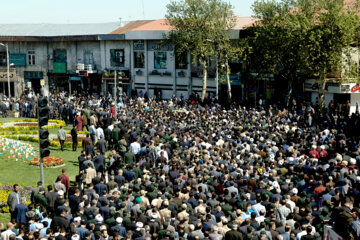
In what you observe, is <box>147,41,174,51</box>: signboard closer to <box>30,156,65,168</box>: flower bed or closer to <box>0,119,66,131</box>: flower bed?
<box>0,119,66,131</box>: flower bed

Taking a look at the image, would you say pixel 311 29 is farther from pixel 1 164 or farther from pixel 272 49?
pixel 1 164

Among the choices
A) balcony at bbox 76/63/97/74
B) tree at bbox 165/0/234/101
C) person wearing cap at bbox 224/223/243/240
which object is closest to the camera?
person wearing cap at bbox 224/223/243/240

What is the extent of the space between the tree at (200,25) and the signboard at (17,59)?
981 inches

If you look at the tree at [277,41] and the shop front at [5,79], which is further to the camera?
the shop front at [5,79]

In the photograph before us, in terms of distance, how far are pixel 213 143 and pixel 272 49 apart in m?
21.1

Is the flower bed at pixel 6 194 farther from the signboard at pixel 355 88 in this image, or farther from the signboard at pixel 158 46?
the signboard at pixel 158 46

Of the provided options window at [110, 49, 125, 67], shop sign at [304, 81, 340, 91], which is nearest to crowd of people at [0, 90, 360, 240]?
shop sign at [304, 81, 340, 91]

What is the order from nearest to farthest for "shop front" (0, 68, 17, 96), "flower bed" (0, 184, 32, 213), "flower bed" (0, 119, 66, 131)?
"flower bed" (0, 184, 32, 213) → "flower bed" (0, 119, 66, 131) → "shop front" (0, 68, 17, 96)

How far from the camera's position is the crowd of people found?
12.4 meters

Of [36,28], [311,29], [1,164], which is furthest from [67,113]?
[36,28]

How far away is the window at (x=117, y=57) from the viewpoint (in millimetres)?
59531

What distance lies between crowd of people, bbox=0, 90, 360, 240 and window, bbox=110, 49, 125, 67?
3555cm

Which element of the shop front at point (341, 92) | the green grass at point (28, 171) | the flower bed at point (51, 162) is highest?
the shop front at point (341, 92)

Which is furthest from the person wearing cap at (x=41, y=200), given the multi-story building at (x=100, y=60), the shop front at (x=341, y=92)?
the multi-story building at (x=100, y=60)
